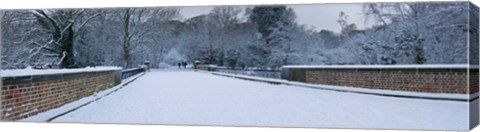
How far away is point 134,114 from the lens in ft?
28.1

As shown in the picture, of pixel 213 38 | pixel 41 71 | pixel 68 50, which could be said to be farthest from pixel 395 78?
pixel 41 71

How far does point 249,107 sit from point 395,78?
185 centimetres

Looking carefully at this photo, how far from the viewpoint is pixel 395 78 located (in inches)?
309

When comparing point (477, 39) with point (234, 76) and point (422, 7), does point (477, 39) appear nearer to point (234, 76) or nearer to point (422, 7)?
point (422, 7)

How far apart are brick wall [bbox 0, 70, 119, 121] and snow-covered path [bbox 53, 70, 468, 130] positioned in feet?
0.84

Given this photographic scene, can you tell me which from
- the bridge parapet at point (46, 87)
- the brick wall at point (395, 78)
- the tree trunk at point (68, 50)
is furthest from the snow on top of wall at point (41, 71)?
the brick wall at point (395, 78)

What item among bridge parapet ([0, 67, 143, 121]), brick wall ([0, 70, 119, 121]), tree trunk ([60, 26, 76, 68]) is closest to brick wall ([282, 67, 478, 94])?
bridge parapet ([0, 67, 143, 121])

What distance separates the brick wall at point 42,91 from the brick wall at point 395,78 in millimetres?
2648

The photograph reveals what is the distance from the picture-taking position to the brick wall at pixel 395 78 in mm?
7395

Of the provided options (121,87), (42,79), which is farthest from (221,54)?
(42,79)

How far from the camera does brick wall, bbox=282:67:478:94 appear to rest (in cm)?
739

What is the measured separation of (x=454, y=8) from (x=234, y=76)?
2955mm

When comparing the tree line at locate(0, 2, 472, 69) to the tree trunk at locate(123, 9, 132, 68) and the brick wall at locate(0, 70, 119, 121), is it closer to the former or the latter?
the tree trunk at locate(123, 9, 132, 68)

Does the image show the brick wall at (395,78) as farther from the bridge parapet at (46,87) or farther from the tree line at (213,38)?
the bridge parapet at (46,87)
